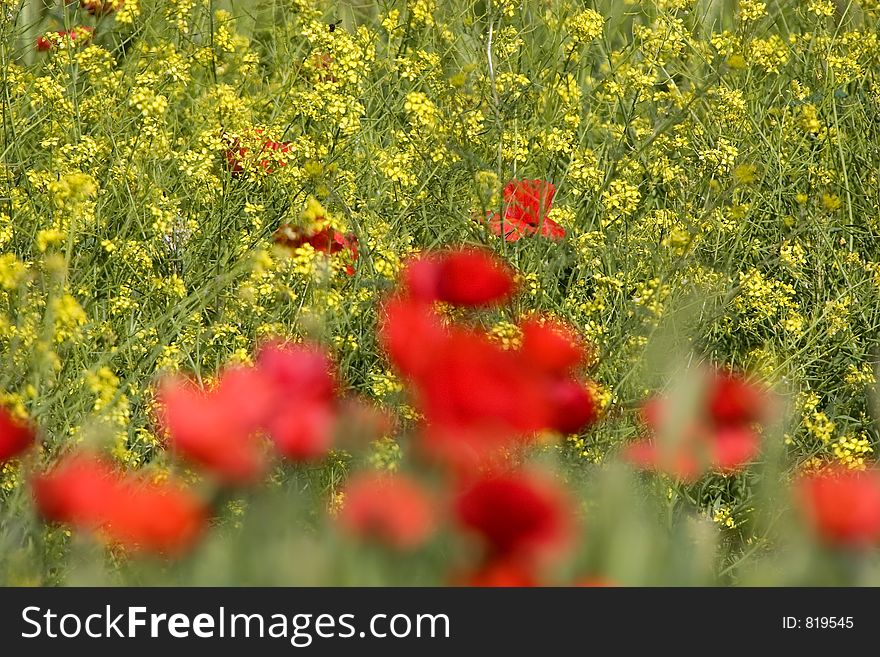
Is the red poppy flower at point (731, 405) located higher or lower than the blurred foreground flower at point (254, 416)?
higher

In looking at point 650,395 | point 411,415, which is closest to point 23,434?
point 411,415

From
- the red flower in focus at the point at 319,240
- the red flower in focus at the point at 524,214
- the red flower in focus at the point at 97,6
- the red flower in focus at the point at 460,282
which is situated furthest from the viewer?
the red flower in focus at the point at 97,6

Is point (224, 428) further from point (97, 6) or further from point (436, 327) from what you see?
point (97, 6)

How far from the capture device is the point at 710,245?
260 cm

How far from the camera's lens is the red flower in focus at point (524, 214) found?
94.1 inches

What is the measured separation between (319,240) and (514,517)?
1.51 metres

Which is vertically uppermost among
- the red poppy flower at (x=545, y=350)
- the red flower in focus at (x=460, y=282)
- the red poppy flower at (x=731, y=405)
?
the red flower in focus at (x=460, y=282)

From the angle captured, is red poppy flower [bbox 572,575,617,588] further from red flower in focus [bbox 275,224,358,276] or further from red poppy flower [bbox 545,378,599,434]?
red flower in focus [bbox 275,224,358,276]

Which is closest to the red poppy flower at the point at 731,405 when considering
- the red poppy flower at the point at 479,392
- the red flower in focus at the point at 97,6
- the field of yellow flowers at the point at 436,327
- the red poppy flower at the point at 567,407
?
the field of yellow flowers at the point at 436,327

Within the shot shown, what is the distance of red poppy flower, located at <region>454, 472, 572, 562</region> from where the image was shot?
32.1 inches

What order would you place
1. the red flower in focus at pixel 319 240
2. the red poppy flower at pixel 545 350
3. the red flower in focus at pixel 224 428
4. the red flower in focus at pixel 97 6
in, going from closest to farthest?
1. the red flower in focus at pixel 224 428
2. the red poppy flower at pixel 545 350
3. the red flower in focus at pixel 319 240
4. the red flower in focus at pixel 97 6

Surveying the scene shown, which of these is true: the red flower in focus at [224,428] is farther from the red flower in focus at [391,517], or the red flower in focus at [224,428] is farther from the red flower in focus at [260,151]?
the red flower in focus at [260,151]

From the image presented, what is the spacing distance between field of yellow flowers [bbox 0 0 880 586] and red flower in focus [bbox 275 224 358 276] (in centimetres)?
1

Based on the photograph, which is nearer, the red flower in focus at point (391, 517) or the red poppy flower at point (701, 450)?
the red flower in focus at point (391, 517)
